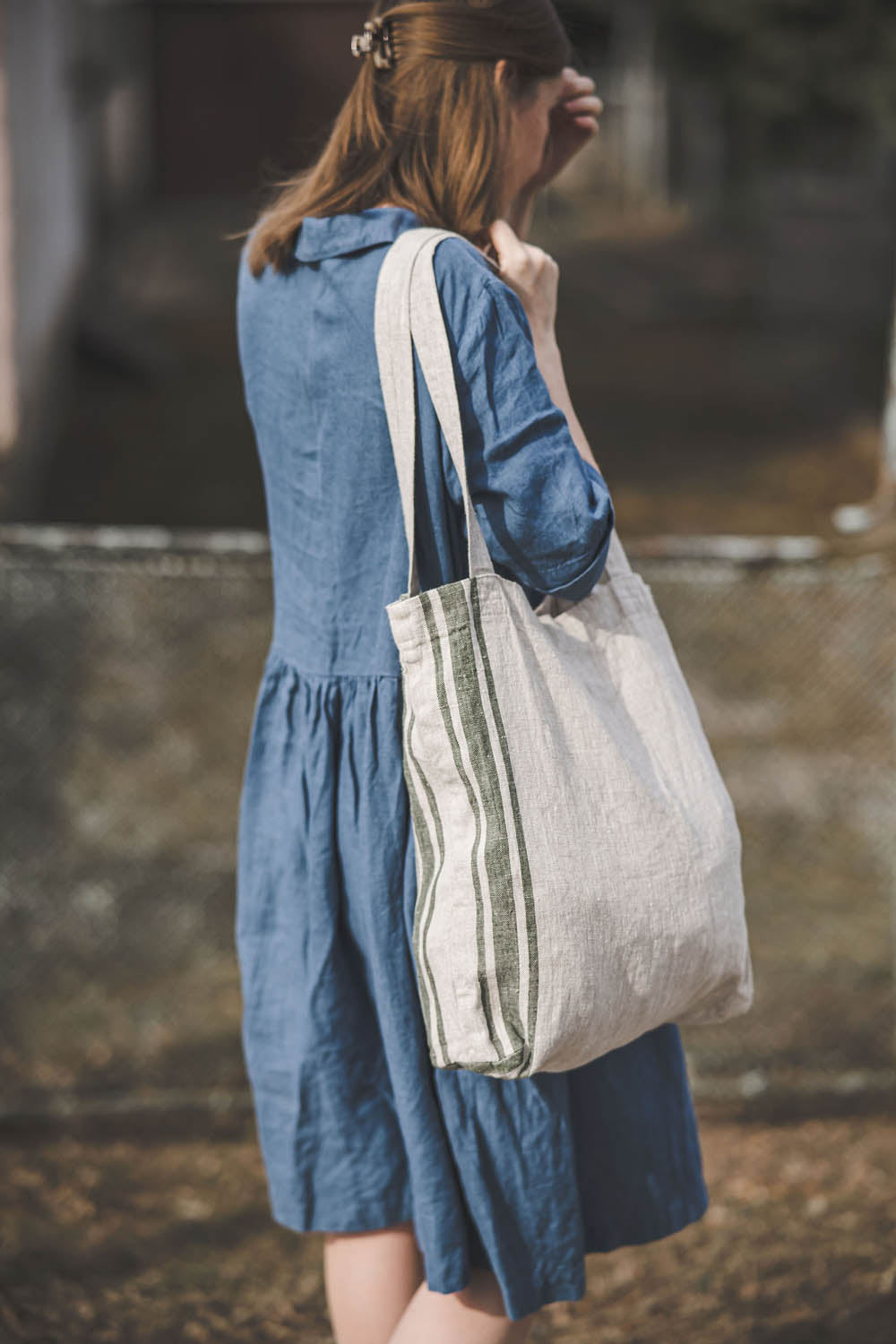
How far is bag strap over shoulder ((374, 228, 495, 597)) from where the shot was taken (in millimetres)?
1288

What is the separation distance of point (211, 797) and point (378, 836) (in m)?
2.72

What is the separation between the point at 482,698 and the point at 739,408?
8191 millimetres

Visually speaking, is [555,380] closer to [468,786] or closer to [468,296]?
[468,296]

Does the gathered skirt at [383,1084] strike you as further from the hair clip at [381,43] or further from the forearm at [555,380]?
the hair clip at [381,43]

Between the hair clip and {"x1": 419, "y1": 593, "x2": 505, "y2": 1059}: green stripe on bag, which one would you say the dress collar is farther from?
{"x1": 419, "y1": 593, "x2": 505, "y2": 1059}: green stripe on bag

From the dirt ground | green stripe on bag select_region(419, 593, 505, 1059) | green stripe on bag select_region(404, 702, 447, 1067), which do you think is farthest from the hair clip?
the dirt ground

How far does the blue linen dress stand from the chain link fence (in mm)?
1249

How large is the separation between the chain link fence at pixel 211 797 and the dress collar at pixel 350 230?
1.33 meters

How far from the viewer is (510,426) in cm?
129

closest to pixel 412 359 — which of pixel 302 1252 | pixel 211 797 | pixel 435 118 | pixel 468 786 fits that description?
pixel 435 118

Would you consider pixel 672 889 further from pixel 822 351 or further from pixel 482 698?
pixel 822 351

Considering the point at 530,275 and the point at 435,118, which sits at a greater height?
the point at 435,118

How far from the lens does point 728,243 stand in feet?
43.3

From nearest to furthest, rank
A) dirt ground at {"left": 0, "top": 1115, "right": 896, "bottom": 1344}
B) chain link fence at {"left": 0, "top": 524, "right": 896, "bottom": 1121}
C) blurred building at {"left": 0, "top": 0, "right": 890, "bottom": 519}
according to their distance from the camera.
Answer: dirt ground at {"left": 0, "top": 1115, "right": 896, "bottom": 1344} → chain link fence at {"left": 0, "top": 524, "right": 896, "bottom": 1121} → blurred building at {"left": 0, "top": 0, "right": 890, "bottom": 519}
